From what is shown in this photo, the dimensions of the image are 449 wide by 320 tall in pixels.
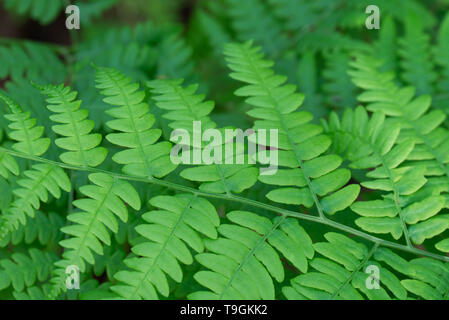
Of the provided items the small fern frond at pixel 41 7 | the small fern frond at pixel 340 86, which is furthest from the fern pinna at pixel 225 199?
the small fern frond at pixel 41 7

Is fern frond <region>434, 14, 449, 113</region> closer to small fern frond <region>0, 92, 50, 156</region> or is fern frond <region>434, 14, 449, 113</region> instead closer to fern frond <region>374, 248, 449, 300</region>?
fern frond <region>374, 248, 449, 300</region>

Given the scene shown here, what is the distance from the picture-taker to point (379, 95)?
1667mm

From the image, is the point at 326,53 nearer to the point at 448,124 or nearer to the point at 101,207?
the point at 448,124

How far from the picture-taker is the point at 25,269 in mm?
1447

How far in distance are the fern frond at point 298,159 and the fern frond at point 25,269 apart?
0.78 metres

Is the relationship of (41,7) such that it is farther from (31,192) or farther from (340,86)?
(340,86)

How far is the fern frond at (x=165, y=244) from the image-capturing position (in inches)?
47.3

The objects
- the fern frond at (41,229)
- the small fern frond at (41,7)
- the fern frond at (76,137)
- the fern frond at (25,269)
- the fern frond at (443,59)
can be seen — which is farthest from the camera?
the small fern frond at (41,7)

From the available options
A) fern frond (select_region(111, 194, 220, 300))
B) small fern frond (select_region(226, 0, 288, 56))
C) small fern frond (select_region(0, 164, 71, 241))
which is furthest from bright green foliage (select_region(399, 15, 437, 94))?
small fern frond (select_region(0, 164, 71, 241))

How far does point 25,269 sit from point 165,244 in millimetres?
532

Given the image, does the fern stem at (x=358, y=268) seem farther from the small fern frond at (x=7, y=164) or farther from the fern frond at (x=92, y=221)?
the small fern frond at (x=7, y=164)

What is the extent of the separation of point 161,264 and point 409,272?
728 mm

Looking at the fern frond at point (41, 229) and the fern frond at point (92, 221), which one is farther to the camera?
the fern frond at point (41, 229)

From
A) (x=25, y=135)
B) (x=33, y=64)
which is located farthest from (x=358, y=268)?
(x=33, y=64)
